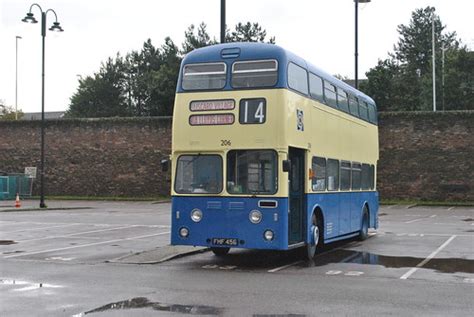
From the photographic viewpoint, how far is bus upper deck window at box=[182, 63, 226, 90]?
13.2 meters

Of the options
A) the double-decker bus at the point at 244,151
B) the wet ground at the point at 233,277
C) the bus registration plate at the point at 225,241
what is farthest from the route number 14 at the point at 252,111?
the wet ground at the point at 233,277

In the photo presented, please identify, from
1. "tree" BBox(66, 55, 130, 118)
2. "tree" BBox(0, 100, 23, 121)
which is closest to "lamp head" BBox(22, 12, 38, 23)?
"tree" BBox(66, 55, 130, 118)

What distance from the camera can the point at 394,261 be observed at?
13961 mm

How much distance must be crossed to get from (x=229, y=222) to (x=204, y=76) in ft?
9.62

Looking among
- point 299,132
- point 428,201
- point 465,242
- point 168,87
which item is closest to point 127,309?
point 299,132

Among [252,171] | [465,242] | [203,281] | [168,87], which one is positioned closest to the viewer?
[203,281]

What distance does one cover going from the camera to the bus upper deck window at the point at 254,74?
12852 mm

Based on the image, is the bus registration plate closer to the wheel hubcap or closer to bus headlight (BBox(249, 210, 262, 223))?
bus headlight (BBox(249, 210, 262, 223))

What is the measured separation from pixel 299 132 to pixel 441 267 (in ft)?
12.4

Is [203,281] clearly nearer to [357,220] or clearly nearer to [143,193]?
[357,220]

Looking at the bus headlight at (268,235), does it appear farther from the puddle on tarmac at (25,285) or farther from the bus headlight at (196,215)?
the puddle on tarmac at (25,285)

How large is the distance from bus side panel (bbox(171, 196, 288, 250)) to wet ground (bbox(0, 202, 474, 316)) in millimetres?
552

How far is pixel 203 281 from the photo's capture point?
36.8 feet

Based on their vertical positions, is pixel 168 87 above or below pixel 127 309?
above
